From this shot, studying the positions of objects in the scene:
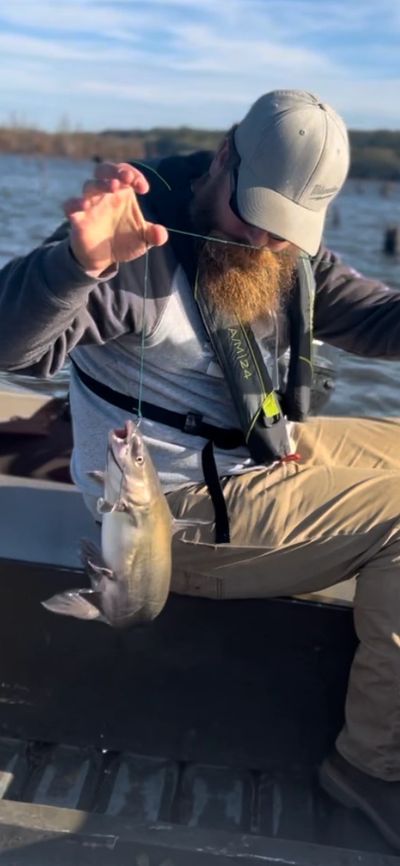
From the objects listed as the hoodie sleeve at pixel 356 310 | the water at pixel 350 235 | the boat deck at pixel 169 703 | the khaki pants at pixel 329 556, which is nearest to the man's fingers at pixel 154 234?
the khaki pants at pixel 329 556

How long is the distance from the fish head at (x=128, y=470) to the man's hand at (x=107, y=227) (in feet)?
1.28

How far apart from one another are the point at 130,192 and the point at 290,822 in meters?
1.84

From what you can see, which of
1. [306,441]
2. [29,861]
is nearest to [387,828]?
[29,861]

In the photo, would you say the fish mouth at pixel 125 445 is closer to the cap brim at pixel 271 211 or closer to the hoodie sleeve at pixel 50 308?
the hoodie sleeve at pixel 50 308

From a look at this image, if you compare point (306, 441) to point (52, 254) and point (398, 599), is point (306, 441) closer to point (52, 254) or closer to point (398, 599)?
point (398, 599)

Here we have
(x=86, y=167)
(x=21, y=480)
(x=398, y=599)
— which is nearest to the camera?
(x=398, y=599)

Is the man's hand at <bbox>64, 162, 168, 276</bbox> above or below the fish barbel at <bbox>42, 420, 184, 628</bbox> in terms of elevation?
above

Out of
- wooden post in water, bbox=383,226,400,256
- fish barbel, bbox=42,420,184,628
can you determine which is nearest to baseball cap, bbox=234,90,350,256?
fish barbel, bbox=42,420,184,628

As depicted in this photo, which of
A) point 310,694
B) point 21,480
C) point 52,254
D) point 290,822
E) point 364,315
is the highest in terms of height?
point 52,254

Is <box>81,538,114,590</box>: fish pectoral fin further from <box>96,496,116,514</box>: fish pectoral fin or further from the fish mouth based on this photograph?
the fish mouth

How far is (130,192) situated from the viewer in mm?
2391

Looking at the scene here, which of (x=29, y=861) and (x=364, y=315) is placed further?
(x=364, y=315)

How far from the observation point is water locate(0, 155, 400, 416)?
882cm

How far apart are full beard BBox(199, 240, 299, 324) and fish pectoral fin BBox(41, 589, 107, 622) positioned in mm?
916
